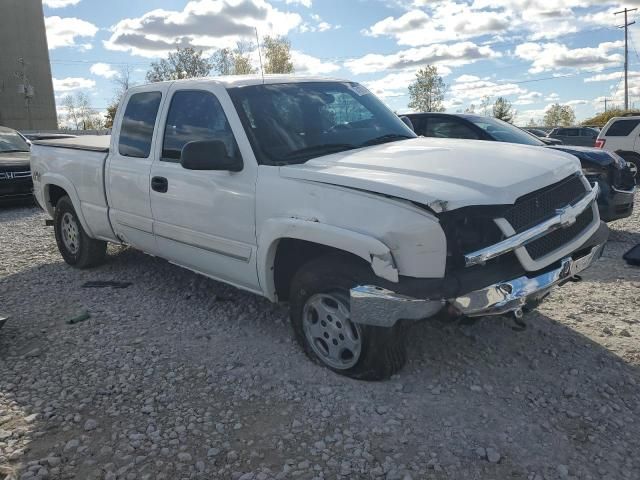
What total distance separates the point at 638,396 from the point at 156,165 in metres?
3.77

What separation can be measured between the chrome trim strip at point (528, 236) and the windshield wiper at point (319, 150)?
1396 millimetres

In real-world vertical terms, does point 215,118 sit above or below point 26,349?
above

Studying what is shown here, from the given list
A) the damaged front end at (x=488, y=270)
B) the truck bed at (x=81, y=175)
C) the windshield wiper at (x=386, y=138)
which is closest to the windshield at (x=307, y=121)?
the windshield wiper at (x=386, y=138)

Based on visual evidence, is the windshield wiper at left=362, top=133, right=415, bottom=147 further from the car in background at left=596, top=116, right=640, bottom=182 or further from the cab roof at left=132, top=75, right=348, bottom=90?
the car in background at left=596, top=116, right=640, bottom=182

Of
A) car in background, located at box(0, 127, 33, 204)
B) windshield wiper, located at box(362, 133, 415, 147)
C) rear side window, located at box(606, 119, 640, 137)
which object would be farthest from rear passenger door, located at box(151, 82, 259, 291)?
rear side window, located at box(606, 119, 640, 137)

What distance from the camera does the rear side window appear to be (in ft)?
44.0

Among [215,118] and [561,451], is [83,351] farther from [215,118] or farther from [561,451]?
[561,451]

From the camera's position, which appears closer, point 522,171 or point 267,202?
point 522,171

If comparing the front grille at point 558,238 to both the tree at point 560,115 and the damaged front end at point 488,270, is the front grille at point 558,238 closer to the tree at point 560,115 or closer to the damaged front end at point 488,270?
the damaged front end at point 488,270

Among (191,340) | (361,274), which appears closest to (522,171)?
(361,274)

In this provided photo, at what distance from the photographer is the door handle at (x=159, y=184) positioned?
4.48 meters

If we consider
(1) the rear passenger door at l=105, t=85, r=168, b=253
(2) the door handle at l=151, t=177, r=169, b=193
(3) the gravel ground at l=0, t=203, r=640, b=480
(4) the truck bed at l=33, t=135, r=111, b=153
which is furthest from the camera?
(4) the truck bed at l=33, t=135, r=111, b=153

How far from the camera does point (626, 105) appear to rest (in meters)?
49.8

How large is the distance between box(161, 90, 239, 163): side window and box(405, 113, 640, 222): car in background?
441 cm
